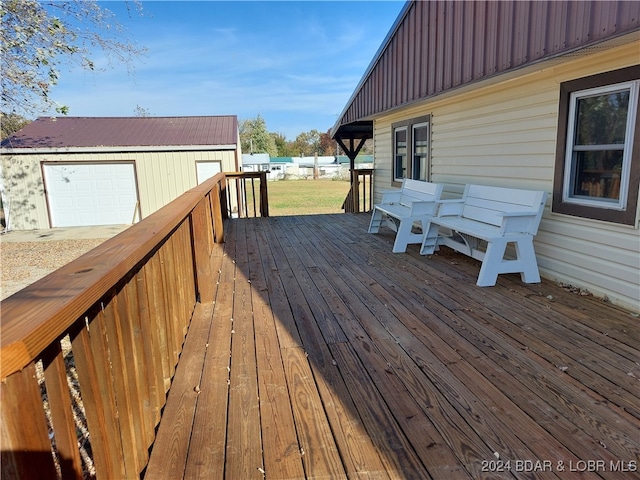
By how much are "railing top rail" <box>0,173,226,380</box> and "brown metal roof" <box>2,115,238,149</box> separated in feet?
39.7

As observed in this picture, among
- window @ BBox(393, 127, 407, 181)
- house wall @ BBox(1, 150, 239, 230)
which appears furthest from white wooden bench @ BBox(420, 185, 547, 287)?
house wall @ BBox(1, 150, 239, 230)

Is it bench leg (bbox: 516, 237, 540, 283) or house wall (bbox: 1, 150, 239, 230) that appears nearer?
bench leg (bbox: 516, 237, 540, 283)

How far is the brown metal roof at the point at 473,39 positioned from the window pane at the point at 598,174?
0.87m

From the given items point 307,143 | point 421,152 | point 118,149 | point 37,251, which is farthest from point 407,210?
point 307,143

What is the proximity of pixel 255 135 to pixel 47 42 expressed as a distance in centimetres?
4207

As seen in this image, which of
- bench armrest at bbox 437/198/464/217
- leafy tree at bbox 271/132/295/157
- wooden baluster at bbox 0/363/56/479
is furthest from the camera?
leafy tree at bbox 271/132/295/157

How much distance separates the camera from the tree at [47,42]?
23.4 ft

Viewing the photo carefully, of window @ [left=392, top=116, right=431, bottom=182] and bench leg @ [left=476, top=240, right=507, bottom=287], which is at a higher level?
window @ [left=392, top=116, right=431, bottom=182]

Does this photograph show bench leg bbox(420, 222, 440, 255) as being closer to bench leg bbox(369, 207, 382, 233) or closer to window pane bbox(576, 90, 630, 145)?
bench leg bbox(369, 207, 382, 233)

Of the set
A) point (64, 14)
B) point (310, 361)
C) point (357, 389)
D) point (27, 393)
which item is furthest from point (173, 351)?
point (64, 14)

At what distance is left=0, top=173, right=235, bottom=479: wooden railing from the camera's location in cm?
66

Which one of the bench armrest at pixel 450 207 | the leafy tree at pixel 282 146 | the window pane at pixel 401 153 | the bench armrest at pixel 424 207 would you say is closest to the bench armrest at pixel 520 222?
the bench armrest at pixel 450 207

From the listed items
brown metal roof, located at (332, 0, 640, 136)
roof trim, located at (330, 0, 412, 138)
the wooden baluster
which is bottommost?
the wooden baluster

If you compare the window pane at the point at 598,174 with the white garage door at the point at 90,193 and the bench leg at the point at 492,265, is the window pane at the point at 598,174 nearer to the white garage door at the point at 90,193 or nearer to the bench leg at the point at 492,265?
the bench leg at the point at 492,265
